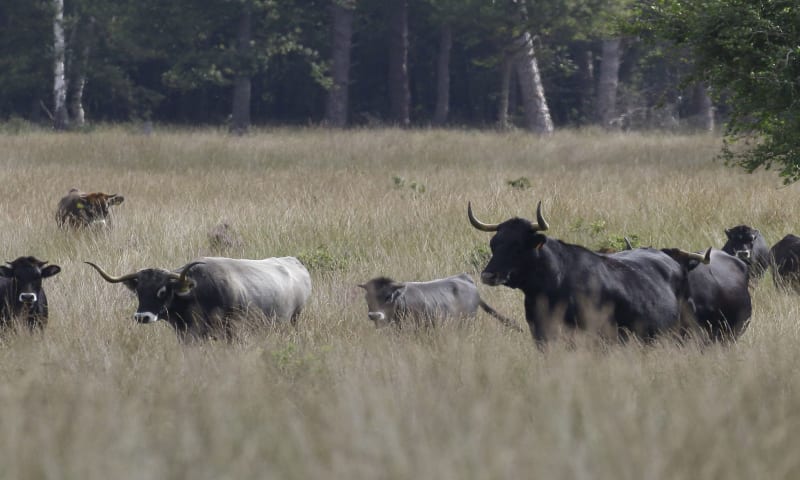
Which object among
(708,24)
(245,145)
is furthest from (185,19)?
(708,24)

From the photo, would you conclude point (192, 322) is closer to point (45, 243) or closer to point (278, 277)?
point (278, 277)

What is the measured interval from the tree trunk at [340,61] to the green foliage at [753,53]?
33289 millimetres

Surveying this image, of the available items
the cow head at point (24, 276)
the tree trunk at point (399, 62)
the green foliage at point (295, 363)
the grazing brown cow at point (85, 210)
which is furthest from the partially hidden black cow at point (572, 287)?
the tree trunk at point (399, 62)

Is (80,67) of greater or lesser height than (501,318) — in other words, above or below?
above

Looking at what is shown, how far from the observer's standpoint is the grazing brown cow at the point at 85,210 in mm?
14031

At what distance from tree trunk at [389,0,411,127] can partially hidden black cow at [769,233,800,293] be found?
115 ft

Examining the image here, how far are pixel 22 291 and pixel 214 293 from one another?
4.32 feet

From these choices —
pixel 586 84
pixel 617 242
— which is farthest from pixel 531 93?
pixel 617 242

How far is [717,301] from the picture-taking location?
8344 millimetres

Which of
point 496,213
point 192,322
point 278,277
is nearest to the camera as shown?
point 192,322

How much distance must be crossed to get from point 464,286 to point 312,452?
4.79 meters

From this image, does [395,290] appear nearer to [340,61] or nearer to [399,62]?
[340,61]

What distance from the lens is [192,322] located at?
8.48 meters

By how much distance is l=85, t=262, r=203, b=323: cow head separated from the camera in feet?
26.3
